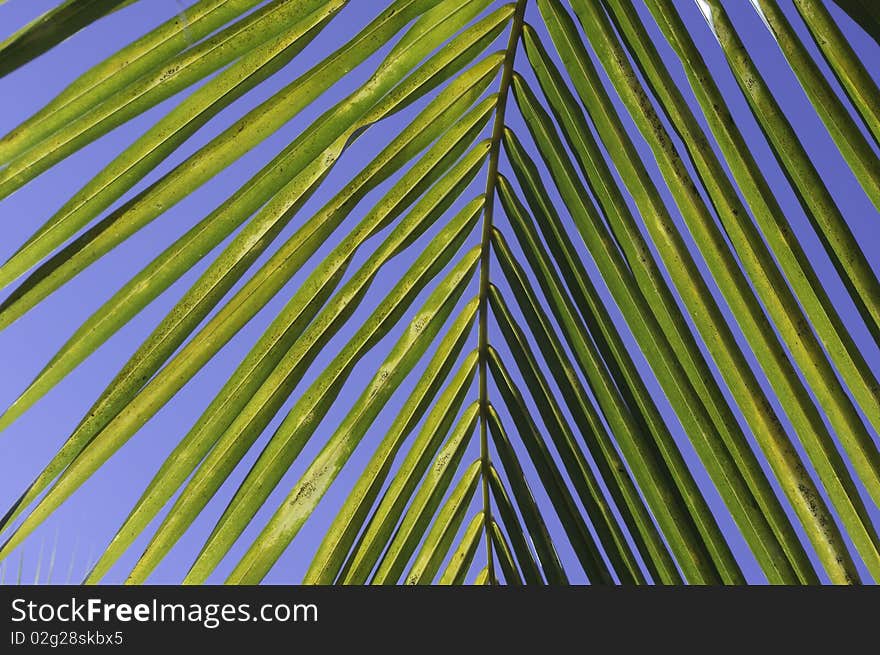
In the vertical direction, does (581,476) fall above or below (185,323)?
below

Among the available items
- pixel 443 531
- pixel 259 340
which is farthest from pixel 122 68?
pixel 443 531

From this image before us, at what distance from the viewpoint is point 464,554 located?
58.3 inches

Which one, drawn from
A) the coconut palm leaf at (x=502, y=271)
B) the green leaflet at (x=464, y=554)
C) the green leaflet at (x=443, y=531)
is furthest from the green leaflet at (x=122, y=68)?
the green leaflet at (x=464, y=554)

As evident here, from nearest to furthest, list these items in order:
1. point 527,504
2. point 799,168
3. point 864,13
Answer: point 864,13 < point 799,168 < point 527,504

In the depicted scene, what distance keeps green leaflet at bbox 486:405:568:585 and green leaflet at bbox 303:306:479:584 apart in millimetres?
154

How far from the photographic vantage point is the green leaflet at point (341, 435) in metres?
1.08

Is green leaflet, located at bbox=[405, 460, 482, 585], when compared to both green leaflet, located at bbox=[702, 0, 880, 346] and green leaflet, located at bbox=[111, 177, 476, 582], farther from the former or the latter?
green leaflet, located at bbox=[702, 0, 880, 346]

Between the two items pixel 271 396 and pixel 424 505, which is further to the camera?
pixel 424 505

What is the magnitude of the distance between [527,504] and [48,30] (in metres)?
0.95

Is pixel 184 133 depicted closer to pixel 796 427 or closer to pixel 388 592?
pixel 388 592

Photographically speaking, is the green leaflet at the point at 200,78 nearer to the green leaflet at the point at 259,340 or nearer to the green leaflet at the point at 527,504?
the green leaflet at the point at 259,340

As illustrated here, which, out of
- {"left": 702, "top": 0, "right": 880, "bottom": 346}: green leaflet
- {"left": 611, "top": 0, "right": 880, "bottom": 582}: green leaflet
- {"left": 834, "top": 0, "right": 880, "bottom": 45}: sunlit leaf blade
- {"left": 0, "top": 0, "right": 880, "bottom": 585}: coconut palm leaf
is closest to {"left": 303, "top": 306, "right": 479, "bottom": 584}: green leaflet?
{"left": 0, "top": 0, "right": 880, "bottom": 585}: coconut palm leaf

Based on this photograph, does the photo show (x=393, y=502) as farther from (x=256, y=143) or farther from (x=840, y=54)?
(x=840, y=54)

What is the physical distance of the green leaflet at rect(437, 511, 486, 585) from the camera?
148cm
